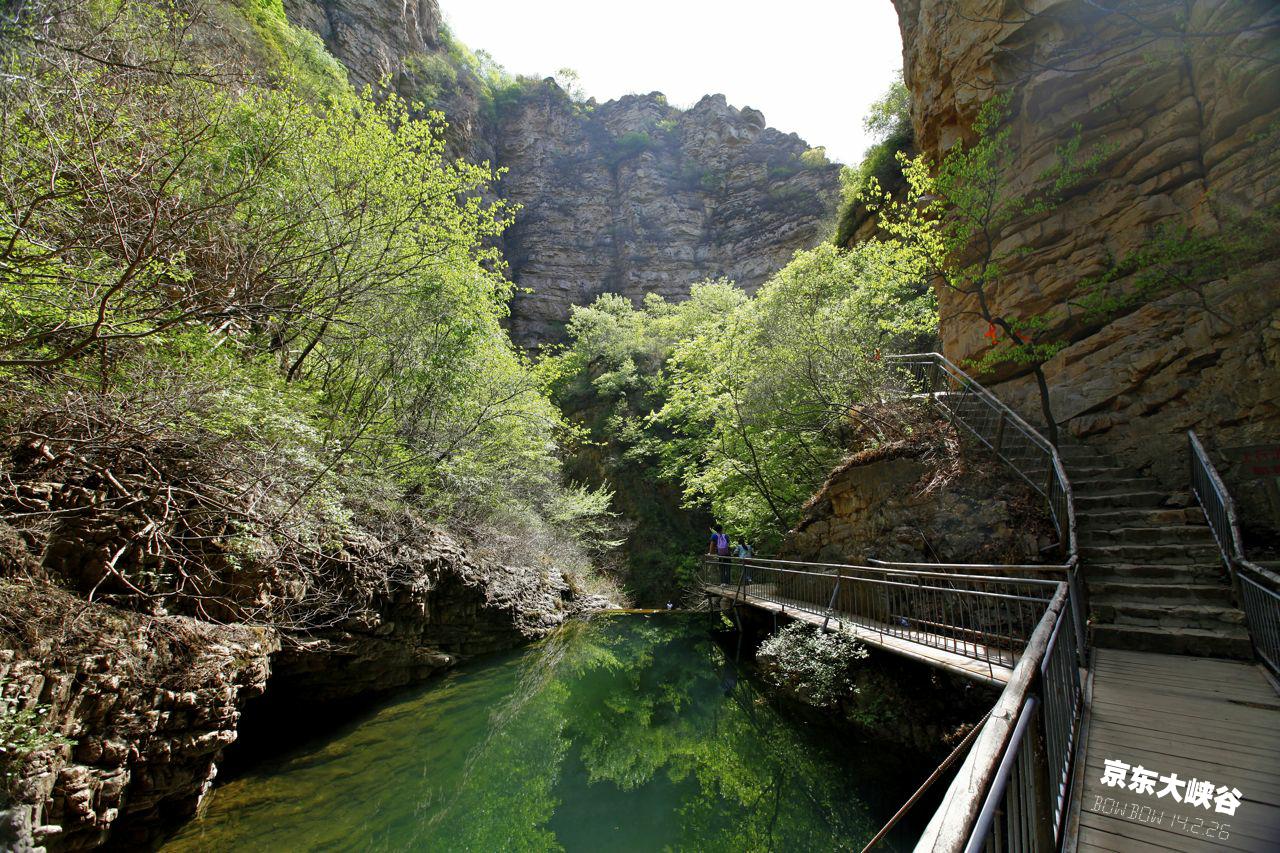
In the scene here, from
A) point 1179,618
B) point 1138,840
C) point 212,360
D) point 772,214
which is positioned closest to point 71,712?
point 212,360

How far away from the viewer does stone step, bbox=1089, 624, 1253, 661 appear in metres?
4.41

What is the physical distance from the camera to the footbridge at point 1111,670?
221 centimetres

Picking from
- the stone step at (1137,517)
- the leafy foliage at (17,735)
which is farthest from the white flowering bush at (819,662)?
the leafy foliage at (17,735)

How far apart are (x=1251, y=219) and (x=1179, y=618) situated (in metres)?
5.65

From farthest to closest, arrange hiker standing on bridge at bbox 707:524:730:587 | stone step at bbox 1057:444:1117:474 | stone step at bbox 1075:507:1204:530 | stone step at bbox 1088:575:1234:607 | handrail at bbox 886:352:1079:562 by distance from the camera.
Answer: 1. hiker standing on bridge at bbox 707:524:730:587
2. stone step at bbox 1057:444:1117:474
3. handrail at bbox 886:352:1079:562
4. stone step at bbox 1075:507:1204:530
5. stone step at bbox 1088:575:1234:607

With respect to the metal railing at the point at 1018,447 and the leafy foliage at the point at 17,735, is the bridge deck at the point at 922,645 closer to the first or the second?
the metal railing at the point at 1018,447

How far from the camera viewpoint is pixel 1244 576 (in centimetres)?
453

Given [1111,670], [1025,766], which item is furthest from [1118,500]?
[1025,766]

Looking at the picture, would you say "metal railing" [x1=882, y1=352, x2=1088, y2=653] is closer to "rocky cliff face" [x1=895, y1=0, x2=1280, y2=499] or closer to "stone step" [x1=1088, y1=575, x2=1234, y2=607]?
"stone step" [x1=1088, y1=575, x2=1234, y2=607]

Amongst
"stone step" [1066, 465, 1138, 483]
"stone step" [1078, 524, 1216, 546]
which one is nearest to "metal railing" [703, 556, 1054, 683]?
"stone step" [1078, 524, 1216, 546]

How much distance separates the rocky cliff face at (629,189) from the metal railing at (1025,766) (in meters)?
32.8

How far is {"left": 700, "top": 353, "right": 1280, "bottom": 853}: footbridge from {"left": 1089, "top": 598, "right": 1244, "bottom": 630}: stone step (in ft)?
0.04

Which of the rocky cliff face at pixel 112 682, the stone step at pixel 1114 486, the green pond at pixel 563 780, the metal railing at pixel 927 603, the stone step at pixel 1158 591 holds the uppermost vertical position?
the stone step at pixel 1114 486

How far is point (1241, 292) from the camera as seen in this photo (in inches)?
269
